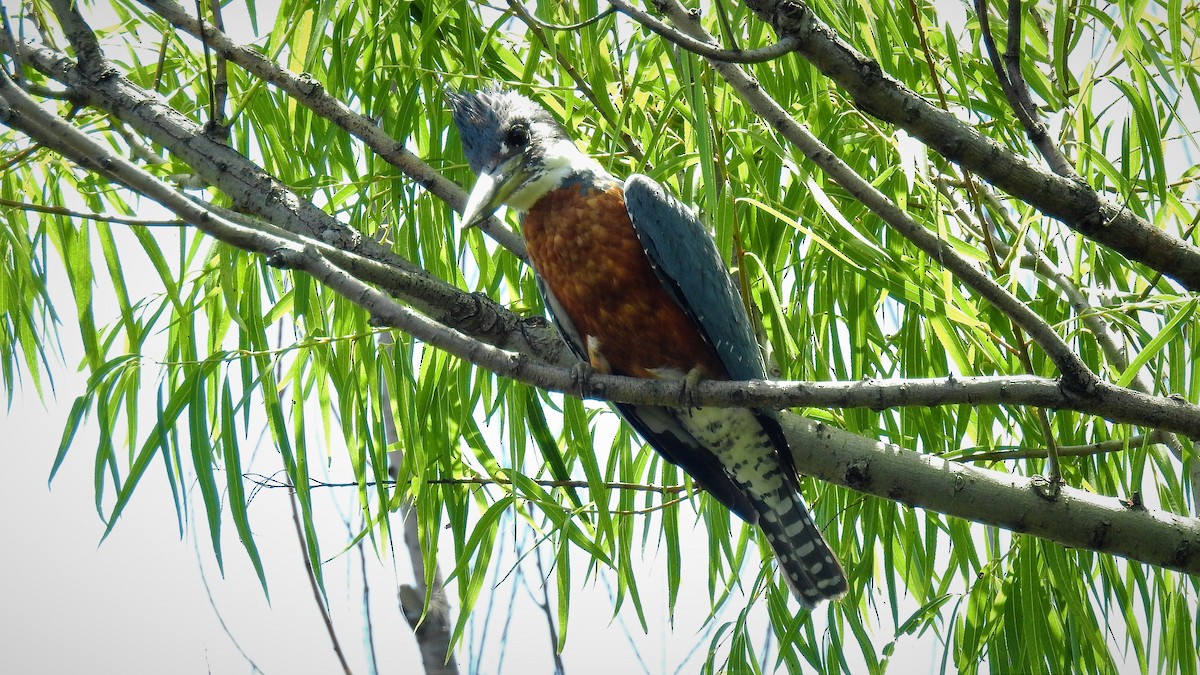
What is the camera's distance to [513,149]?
2.49m

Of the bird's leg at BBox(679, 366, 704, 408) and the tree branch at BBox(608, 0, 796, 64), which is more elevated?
the tree branch at BBox(608, 0, 796, 64)

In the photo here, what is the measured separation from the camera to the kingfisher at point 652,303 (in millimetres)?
2270

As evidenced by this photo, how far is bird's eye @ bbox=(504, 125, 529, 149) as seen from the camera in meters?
2.51

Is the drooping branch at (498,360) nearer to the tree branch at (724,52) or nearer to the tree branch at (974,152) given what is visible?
the tree branch at (974,152)

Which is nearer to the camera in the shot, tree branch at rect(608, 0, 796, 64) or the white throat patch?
tree branch at rect(608, 0, 796, 64)

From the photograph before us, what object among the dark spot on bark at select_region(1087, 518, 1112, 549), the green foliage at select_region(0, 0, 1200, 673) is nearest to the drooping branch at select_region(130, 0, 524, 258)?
the green foliage at select_region(0, 0, 1200, 673)

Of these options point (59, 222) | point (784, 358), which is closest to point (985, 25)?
point (784, 358)

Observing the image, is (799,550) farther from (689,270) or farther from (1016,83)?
(1016,83)

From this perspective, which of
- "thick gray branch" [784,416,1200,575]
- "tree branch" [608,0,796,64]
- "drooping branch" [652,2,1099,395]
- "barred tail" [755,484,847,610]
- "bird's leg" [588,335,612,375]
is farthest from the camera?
"bird's leg" [588,335,612,375]

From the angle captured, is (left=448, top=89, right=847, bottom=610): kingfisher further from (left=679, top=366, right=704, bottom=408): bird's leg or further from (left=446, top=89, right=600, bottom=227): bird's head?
(left=679, top=366, right=704, bottom=408): bird's leg

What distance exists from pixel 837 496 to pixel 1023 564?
409 millimetres

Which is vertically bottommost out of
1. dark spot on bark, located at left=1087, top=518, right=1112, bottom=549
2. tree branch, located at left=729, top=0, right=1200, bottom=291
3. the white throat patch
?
dark spot on bark, located at left=1087, top=518, right=1112, bottom=549

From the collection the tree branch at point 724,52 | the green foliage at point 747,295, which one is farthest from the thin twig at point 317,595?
the tree branch at point 724,52

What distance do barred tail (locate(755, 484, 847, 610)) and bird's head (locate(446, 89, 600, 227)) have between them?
92 centimetres
